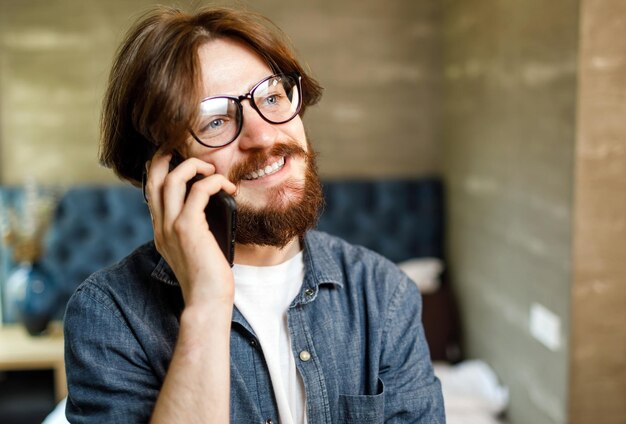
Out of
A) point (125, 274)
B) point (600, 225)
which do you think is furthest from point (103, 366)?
point (600, 225)

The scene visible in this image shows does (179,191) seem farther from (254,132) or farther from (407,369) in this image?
(407,369)

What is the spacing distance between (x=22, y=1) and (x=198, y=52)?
237 centimetres

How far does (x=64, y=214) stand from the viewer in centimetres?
310

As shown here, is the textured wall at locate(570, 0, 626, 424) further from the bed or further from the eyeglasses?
the eyeglasses

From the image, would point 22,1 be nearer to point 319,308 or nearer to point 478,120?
point 478,120

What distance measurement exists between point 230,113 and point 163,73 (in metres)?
0.14

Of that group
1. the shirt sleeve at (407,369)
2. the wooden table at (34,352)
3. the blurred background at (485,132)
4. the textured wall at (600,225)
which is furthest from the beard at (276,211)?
the wooden table at (34,352)

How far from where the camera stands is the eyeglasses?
1.16 meters

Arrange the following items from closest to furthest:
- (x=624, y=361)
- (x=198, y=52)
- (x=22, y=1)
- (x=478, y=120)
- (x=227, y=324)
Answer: (x=227, y=324) → (x=198, y=52) → (x=624, y=361) → (x=478, y=120) → (x=22, y=1)

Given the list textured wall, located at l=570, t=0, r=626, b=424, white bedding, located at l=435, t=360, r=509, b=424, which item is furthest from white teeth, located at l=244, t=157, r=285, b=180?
white bedding, located at l=435, t=360, r=509, b=424

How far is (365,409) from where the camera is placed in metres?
1.20

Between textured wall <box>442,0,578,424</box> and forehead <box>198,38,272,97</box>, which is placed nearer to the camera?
forehead <box>198,38,272,97</box>

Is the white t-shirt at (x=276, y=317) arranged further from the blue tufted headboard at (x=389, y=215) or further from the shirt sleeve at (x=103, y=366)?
the blue tufted headboard at (x=389, y=215)

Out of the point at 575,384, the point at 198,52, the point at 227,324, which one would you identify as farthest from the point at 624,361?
the point at 198,52
